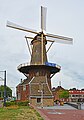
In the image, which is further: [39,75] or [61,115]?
[39,75]

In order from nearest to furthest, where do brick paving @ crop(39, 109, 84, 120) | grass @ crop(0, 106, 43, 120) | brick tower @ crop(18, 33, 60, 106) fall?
grass @ crop(0, 106, 43, 120), brick paving @ crop(39, 109, 84, 120), brick tower @ crop(18, 33, 60, 106)

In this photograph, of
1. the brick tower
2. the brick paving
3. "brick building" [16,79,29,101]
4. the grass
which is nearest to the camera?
the grass

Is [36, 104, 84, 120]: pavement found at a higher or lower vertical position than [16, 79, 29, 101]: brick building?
lower

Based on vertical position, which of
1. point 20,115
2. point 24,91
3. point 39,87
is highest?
point 39,87

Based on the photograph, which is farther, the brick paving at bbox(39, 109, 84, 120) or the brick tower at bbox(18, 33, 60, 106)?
the brick tower at bbox(18, 33, 60, 106)

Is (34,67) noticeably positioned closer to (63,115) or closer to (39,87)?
A: (39,87)

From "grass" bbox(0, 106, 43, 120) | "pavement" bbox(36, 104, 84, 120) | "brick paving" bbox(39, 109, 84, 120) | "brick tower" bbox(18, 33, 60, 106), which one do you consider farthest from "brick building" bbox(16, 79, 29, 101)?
"grass" bbox(0, 106, 43, 120)

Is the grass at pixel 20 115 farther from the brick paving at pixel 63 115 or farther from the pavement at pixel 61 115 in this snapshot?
the brick paving at pixel 63 115

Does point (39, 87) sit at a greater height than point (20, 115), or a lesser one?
greater

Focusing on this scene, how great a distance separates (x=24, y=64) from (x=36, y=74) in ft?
11.5

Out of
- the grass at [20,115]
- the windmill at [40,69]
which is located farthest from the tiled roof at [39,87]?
Result: the grass at [20,115]

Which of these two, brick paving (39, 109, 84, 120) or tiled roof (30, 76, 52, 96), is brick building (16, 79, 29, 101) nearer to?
tiled roof (30, 76, 52, 96)

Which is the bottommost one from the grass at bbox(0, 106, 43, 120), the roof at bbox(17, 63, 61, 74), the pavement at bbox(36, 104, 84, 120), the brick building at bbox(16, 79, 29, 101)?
the pavement at bbox(36, 104, 84, 120)

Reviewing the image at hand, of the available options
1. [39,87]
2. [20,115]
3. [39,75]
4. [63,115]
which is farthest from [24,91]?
[20,115]
